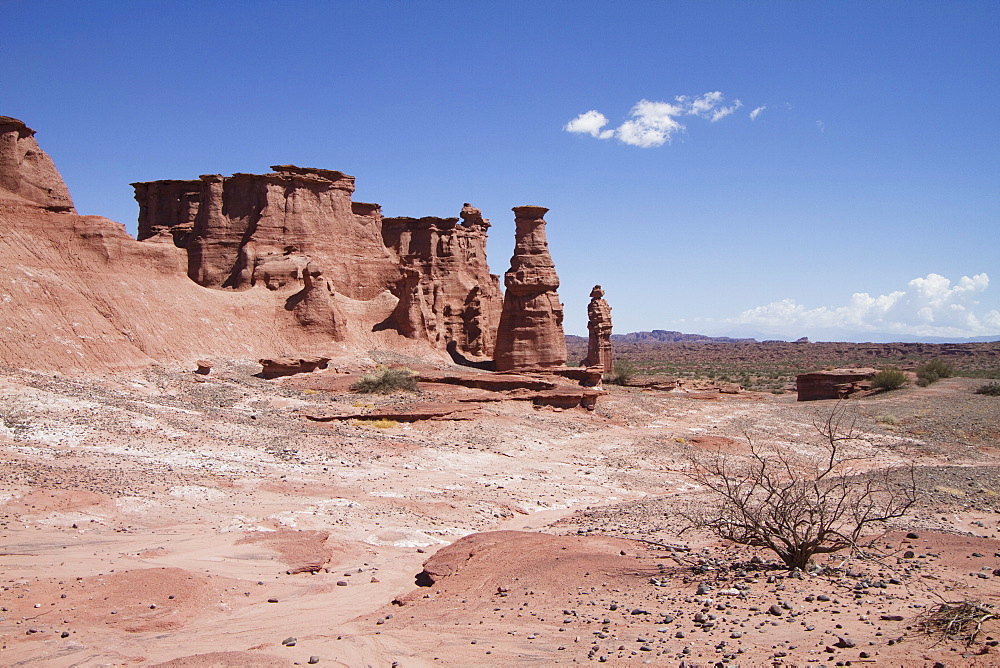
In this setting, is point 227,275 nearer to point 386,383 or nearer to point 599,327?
point 386,383

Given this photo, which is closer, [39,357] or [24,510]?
[24,510]

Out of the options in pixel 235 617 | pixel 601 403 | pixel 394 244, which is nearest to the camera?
pixel 235 617

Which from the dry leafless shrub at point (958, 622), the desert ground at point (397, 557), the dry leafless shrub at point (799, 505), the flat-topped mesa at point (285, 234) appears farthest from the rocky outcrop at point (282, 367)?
the dry leafless shrub at point (958, 622)

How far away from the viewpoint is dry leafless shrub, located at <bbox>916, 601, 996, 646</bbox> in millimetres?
5559

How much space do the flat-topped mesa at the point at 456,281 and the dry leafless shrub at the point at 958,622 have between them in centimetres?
3867

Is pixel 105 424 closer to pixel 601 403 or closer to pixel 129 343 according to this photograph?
pixel 129 343

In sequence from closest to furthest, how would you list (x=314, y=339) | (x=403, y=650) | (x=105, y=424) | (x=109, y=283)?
1. (x=403, y=650)
2. (x=105, y=424)
3. (x=109, y=283)
4. (x=314, y=339)

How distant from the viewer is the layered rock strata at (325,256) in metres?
40.3

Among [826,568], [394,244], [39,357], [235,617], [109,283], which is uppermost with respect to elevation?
[394,244]

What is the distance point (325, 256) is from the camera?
43.5m

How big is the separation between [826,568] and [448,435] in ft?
47.6

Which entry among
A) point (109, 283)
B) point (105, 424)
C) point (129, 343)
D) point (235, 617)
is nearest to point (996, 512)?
point (235, 617)

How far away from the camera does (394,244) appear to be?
181 ft

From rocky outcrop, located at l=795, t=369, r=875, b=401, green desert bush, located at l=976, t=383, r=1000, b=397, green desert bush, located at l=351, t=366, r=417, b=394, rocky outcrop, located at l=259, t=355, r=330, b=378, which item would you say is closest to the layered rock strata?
rocky outcrop, located at l=259, t=355, r=330, b=378
